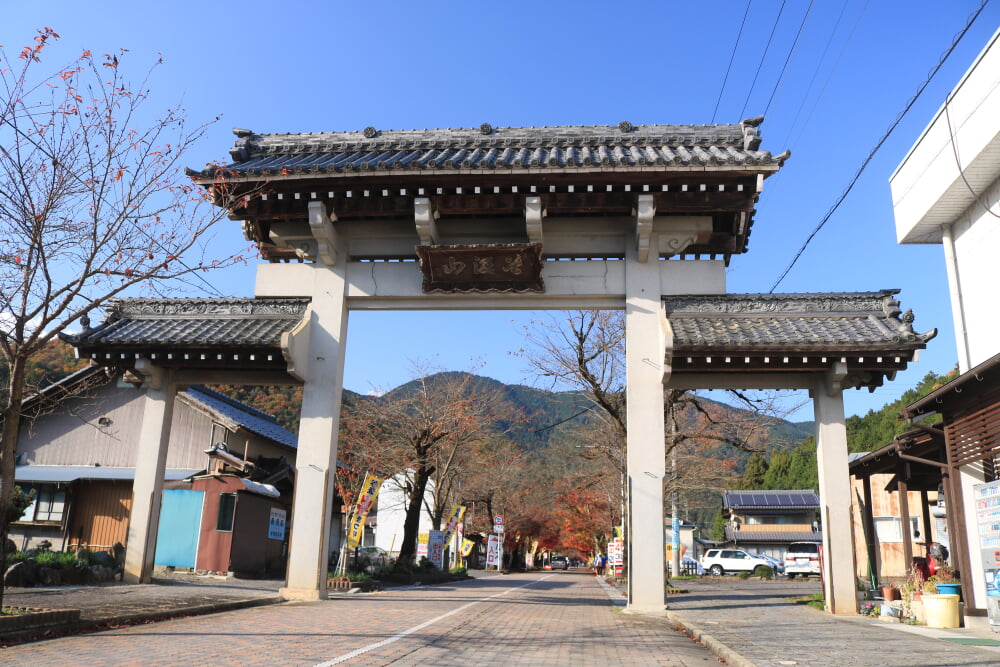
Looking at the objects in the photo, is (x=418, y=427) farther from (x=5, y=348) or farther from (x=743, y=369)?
(x=5, y=348)

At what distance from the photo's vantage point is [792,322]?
12977 millimetres

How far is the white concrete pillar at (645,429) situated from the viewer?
40.8 feet

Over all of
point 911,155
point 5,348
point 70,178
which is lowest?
point 5,348

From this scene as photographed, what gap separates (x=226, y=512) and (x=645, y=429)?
1425 centimetres

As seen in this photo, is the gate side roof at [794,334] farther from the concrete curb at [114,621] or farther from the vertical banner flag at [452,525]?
the vertical banner flag at [452,525]

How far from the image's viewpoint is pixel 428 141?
15.2 metres

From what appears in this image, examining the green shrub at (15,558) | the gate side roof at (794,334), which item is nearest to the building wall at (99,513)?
the green shrub at (15,558)

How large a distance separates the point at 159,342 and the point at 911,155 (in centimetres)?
1728

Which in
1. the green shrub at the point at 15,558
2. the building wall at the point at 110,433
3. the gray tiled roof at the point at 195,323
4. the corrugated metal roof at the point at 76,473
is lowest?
the green shrub at the point at 15,558

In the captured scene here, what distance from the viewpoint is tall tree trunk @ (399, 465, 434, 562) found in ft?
78.1

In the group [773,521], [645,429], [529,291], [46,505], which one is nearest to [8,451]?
[529,291]

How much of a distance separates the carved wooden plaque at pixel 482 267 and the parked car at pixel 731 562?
36.5m

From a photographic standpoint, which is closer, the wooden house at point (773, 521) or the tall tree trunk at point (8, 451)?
the tall tree trunk at point (8, 451)

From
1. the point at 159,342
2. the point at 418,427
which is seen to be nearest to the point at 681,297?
the point at 159,342
